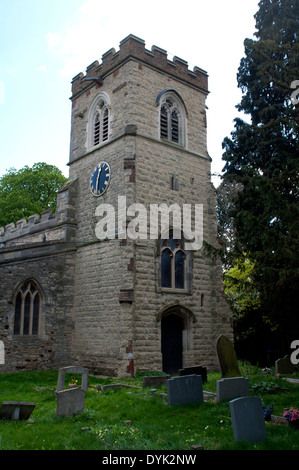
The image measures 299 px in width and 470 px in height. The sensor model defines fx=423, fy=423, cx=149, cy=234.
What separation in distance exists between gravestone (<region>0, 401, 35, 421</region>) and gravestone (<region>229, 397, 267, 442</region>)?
405 centimetres

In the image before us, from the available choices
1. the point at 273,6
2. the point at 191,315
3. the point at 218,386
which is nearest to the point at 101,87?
the point at 273,6

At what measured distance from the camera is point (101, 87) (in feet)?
63.4

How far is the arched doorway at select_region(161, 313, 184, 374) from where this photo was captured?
16500 mm

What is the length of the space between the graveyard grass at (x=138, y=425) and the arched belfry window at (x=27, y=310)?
447cm

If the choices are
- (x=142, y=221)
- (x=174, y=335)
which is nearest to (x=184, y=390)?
(x=174, y=335)

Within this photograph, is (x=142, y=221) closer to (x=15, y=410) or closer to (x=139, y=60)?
(x=139, y=60)

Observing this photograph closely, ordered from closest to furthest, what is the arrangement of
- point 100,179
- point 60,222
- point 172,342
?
point 172,342
point 100,179
point 60,222

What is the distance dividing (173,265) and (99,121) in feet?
24.6

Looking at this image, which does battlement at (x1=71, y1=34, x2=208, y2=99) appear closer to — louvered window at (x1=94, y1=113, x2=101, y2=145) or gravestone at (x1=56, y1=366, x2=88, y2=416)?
louvered window at (x1=94, y1=113, x2=101, y2=145)

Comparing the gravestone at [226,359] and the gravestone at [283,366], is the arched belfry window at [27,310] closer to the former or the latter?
the gravestone at [226,359]

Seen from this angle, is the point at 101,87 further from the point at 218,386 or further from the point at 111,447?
the point at 111,447

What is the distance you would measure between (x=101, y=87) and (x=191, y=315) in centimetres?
1094

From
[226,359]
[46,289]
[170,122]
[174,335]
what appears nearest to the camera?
[226,359]

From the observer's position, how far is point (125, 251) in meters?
15.7
